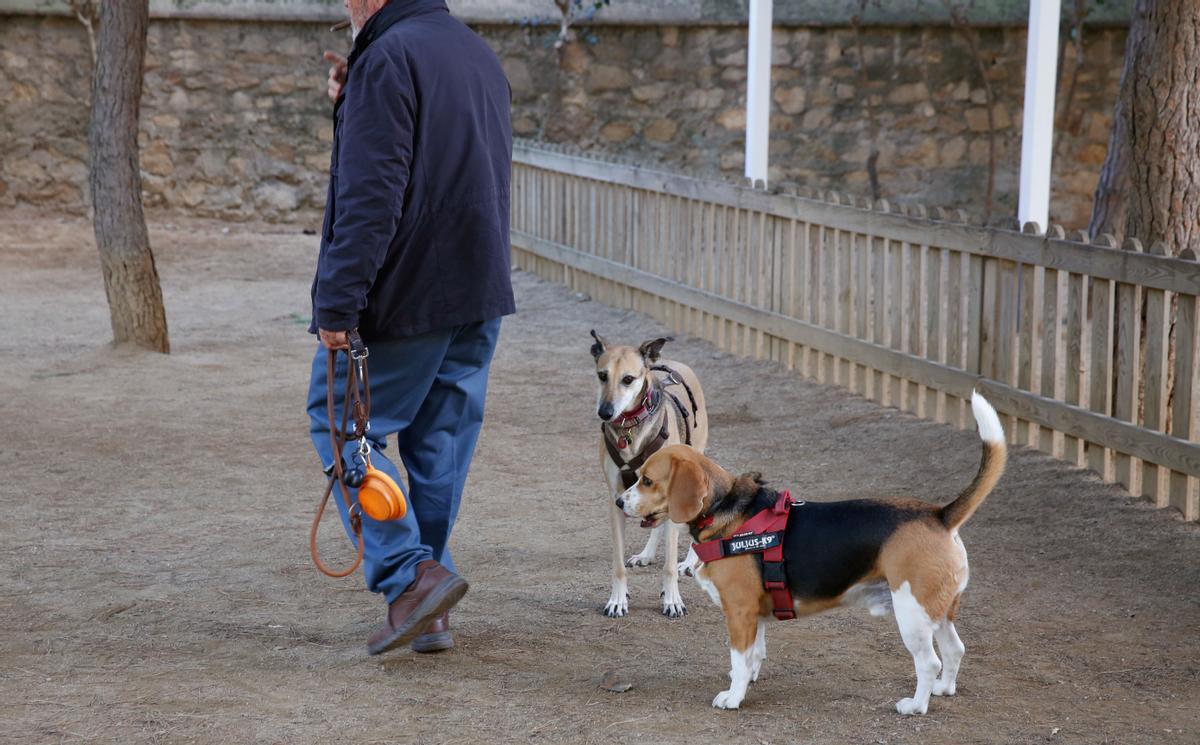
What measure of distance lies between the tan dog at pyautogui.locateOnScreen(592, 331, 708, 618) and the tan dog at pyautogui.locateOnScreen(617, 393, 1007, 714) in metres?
0.77

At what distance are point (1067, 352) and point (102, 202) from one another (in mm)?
6142

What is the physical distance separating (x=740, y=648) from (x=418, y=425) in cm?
121

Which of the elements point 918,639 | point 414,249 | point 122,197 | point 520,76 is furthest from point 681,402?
point 520,76

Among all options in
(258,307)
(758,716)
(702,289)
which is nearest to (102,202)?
(258,307)

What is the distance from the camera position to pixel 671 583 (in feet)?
15.8

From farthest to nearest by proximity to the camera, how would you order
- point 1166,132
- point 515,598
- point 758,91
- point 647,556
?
1. point 758,91
2. point 1166,132
3. point 647,556
4. point 515,598

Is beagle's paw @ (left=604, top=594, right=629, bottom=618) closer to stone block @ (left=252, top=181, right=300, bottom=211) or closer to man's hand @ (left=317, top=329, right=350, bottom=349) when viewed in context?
man's hand @ (left=317, top=329, right=350, bottom=349)

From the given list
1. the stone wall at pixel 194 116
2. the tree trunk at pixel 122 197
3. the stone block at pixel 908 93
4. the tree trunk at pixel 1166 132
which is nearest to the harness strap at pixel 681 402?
the tree trunk at pixel 1166 132

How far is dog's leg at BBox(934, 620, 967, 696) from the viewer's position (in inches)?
149

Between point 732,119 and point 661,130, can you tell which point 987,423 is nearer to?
point 732,119

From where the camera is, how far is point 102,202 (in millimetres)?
9242

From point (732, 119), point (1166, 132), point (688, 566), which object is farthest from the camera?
point (732, 119)

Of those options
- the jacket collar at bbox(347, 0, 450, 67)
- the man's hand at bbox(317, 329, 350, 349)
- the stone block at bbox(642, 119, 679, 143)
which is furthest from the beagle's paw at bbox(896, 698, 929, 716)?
the stone block at bbox(642, 119, 679, 143)

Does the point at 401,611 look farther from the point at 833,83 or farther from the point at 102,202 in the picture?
the point at 833,83
